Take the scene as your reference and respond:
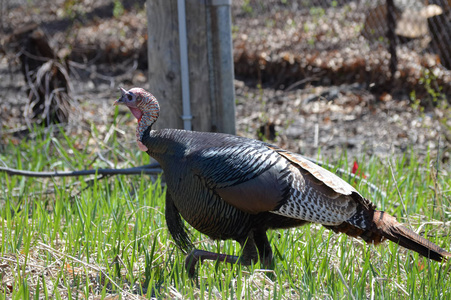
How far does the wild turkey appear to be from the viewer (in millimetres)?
2709

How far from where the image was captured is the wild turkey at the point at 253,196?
8.89 feet

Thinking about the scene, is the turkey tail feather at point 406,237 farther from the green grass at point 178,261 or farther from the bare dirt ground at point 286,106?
the bare dirt ground at point 286,106

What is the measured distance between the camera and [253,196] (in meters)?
2.70

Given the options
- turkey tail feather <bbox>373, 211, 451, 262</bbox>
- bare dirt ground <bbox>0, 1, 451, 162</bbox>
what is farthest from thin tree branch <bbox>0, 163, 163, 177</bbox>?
turkey tail feather <bbox>373, 211, 451, 262</bbox>

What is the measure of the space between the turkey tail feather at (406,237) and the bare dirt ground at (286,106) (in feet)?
4.71

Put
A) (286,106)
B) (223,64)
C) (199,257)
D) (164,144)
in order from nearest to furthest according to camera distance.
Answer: (199,257) < (164,144) < (223,64) < (286,106)

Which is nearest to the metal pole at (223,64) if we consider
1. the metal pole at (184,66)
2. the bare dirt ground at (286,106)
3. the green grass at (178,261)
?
the metal pole at (184,66)

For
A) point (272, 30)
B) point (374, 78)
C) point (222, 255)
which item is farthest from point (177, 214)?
point (272, 30)

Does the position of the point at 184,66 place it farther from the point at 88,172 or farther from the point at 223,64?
the point at 88,172

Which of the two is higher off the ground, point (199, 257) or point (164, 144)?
point (164, 144)

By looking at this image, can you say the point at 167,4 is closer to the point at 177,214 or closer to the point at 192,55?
the point at 192,55

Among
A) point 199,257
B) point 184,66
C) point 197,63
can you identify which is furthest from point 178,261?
point 197,63

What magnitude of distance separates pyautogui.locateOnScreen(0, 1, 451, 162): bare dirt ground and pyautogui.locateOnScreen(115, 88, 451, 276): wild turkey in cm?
136

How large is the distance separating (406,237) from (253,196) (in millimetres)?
728
